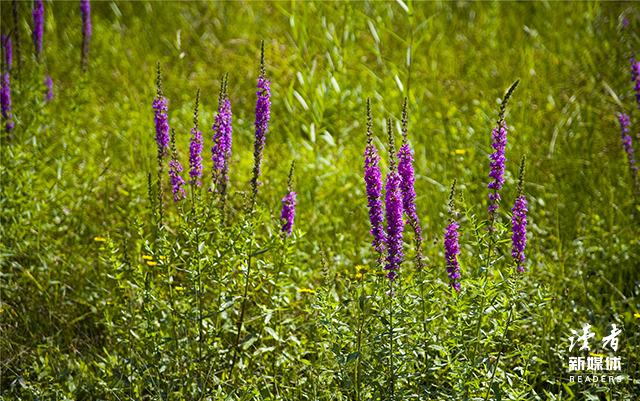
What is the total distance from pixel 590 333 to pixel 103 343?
2567 millimetres

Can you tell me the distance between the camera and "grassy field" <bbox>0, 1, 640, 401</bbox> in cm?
223

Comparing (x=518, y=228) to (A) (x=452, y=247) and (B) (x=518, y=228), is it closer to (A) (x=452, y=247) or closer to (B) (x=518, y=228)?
(B) (x=518, y=228)

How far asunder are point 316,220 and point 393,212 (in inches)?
68.7

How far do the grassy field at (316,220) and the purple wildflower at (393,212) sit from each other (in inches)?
3.7

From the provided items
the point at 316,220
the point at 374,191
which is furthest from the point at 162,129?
the point at 316,220

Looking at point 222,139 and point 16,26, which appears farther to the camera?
point 16,26

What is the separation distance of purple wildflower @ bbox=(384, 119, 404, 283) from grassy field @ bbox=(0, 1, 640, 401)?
0.30ft

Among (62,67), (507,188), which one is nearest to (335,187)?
(507,188)

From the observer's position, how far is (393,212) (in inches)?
79.3

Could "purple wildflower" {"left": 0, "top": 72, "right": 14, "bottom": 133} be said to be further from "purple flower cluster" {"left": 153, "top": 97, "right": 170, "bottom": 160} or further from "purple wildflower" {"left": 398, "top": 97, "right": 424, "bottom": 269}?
"purple wildflower" {"left": 398, "top": 97, "right": 424, "bottom": 269}

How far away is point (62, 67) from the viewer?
604 cm

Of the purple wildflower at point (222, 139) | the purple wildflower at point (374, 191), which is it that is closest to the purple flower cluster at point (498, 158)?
the purple wildflower at point (374, 191)

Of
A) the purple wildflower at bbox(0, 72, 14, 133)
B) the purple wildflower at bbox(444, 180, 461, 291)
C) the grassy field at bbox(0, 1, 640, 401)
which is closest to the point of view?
the purple wildflower at bbox(444, 180, 461, 291)

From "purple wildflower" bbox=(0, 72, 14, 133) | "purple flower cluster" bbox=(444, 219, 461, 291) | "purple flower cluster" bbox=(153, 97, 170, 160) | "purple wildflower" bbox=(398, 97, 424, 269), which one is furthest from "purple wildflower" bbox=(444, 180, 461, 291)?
"purple wildflower" bbox=(0, 72, 14, 133)
